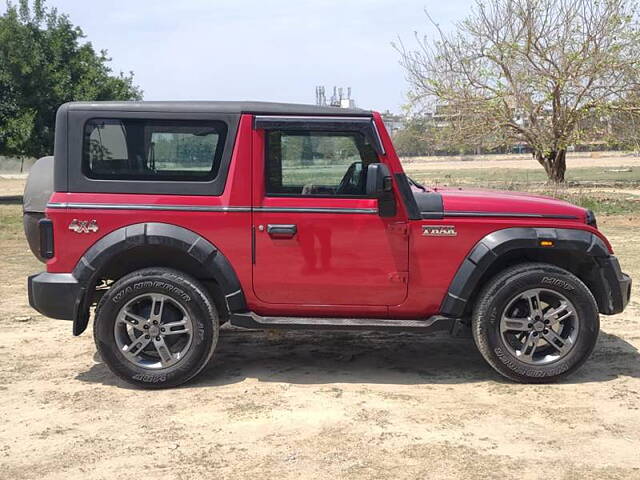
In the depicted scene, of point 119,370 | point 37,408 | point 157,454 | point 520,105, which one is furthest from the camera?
point 520,105

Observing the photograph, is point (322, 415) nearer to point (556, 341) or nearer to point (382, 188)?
point (382, 188)

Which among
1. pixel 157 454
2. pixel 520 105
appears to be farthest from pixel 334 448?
pixel 520 105

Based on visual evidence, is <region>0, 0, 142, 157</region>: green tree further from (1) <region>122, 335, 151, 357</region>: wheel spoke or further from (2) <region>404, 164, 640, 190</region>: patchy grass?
(1) <region>122, 335, 151, 357</region>: wheel spoke

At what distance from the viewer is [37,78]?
2341cm

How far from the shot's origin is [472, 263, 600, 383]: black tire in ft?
16.0

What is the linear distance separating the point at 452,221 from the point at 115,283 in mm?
2399

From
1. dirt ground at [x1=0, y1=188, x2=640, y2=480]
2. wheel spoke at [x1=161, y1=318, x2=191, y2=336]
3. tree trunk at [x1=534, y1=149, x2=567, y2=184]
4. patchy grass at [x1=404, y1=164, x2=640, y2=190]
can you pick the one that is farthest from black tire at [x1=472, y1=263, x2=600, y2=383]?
tree trunk at [x1=534, y1=149, x2=567, y2=184]

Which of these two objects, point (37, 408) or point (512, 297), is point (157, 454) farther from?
point (512, 297)

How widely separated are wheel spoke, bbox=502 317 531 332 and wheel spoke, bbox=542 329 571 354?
0.48 feet

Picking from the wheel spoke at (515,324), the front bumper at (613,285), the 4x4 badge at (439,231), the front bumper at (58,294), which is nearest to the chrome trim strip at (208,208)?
the 4x4 badge at (439,231)

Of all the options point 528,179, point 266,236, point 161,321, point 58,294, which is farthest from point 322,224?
point 528,179

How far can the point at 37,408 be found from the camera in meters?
4.59

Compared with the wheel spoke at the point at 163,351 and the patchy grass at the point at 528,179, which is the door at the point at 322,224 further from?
the patchy grass at the point at 528,179

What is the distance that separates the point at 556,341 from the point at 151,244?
291 cm
